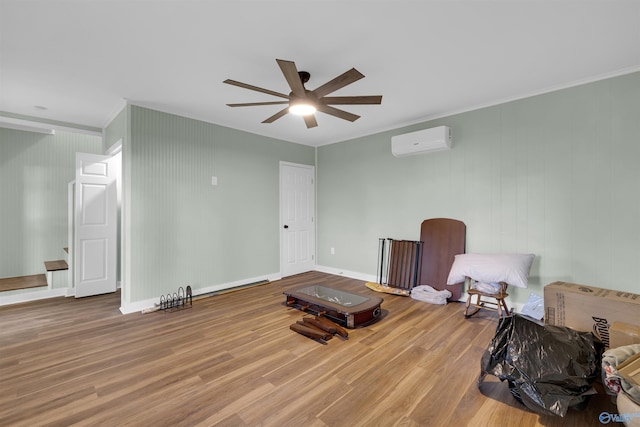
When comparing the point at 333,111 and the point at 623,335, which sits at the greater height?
the point at 333,111

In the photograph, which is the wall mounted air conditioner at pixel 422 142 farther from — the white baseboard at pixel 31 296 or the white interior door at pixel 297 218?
the white baseboard at pixel 31 296

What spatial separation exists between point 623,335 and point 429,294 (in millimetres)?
2013

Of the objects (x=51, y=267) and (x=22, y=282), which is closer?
(x=22, y=282)

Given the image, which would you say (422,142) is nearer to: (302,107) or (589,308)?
(302,107)

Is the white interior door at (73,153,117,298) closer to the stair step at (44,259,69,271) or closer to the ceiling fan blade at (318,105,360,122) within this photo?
the stair step at (44,259,69,271)

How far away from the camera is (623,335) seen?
195 cm

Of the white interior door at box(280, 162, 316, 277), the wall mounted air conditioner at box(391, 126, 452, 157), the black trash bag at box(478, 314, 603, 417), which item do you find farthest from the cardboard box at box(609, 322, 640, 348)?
the white interior door at box(280, 162, 316, 277)

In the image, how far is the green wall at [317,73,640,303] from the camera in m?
2.87

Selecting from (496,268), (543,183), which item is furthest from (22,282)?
(543,183)

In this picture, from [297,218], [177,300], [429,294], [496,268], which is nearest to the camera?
[496,268]

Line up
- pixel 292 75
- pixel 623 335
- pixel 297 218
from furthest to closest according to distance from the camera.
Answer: pixel 297 218 → pixel 292 75 → pixel 623 335

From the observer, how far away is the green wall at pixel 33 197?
426 centimetres

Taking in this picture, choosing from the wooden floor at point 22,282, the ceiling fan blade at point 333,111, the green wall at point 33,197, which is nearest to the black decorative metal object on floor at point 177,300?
the wooden floor at point 22,282

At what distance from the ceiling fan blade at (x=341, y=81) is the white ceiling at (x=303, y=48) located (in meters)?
0.36
